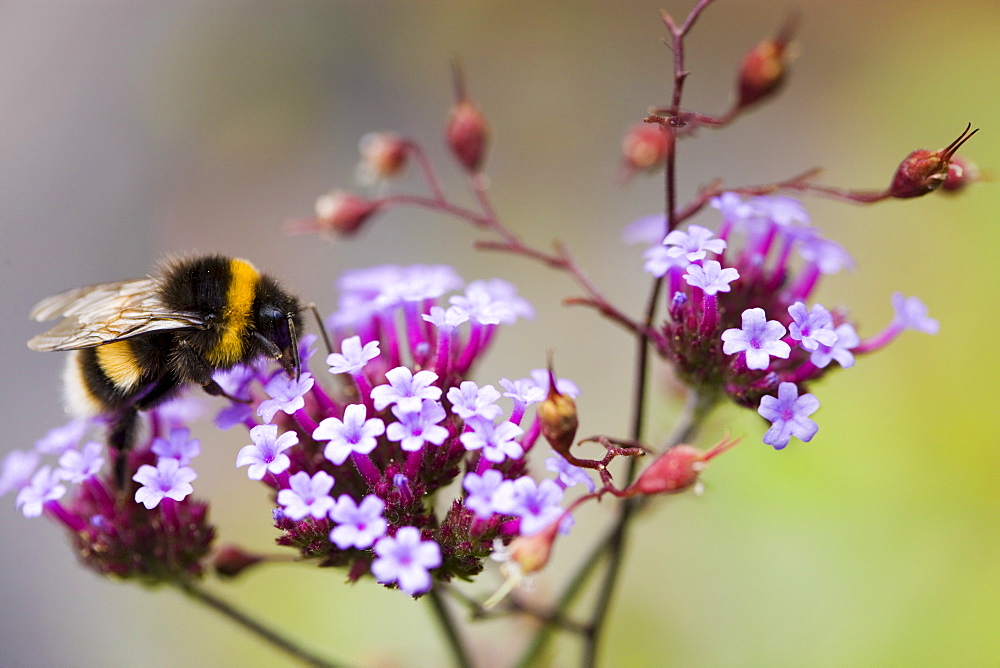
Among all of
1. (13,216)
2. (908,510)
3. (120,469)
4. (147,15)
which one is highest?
(147,15)

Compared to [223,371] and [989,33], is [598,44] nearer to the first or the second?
[989,33]

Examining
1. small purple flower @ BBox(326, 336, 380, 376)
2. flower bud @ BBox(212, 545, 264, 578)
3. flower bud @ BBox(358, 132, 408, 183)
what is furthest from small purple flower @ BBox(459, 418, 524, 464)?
flower bud @ BBox(358, 132, 408, 183)

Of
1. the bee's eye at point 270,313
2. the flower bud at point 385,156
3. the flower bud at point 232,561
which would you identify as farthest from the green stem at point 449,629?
the flower bud at point 385,156

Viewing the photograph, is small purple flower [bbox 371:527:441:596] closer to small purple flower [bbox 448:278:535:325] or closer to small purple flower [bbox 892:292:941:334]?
small purple flower [bbox 448:278:535:325]

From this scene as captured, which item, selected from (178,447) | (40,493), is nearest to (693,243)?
(178,447)

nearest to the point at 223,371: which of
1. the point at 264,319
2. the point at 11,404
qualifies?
the point at 264,319

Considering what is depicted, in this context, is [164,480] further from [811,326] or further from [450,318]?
[811,326]
